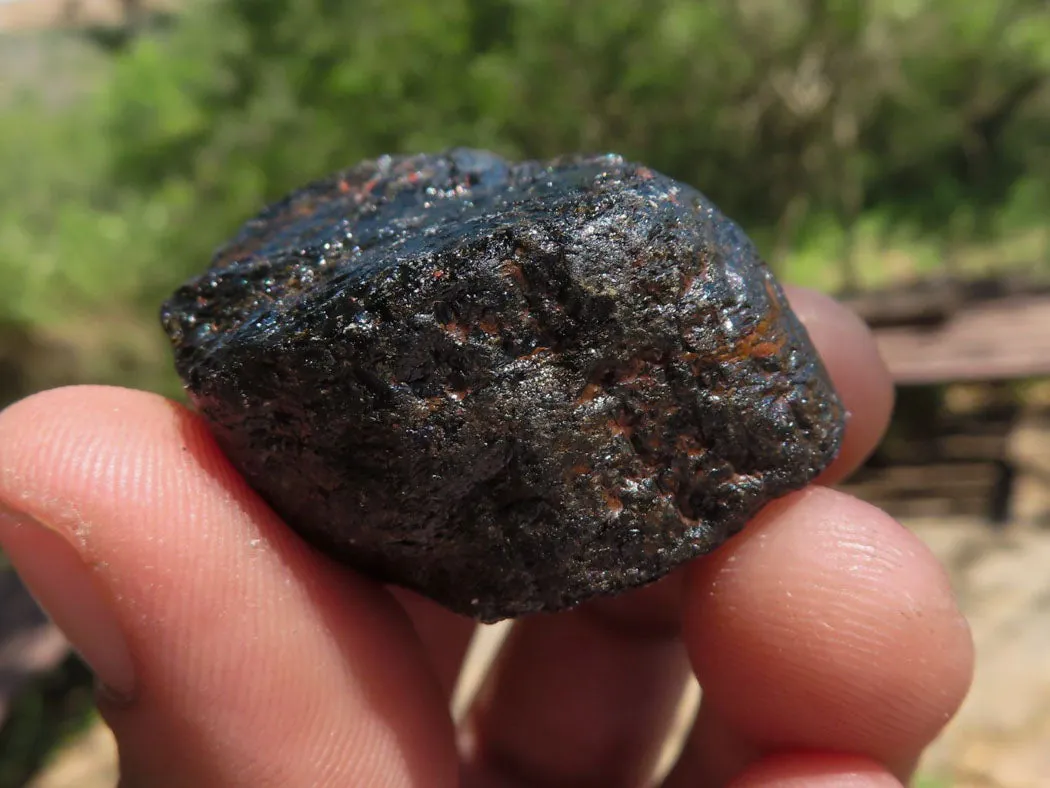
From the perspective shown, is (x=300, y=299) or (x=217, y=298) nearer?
(x=300, y=299)

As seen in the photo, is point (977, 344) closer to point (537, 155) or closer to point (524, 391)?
point (537, 155)

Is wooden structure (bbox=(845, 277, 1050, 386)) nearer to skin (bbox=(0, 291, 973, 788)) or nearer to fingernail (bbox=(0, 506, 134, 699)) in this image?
skin (bbox=(0, 291, 973, 788))

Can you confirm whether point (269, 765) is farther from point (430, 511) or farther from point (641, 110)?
point (641, 110)

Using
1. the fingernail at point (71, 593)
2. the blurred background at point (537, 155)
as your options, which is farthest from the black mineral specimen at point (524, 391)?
the blurred background at point (537, 155)

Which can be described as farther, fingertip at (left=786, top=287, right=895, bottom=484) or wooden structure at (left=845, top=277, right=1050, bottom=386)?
wooden structure at (left=845, top=277, right=1050, bottom=386)

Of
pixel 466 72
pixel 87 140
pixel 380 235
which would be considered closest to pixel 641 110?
pixel 466 72

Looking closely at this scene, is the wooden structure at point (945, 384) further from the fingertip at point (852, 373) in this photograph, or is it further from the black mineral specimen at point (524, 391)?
the black mineral specimen at point (524, 391)

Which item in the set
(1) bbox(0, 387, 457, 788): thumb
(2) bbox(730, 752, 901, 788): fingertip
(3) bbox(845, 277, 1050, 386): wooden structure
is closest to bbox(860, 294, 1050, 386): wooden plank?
(3) bbox(845, 277, 1050, 386): wooden structure

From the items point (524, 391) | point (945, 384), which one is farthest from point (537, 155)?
point (524, 391)
